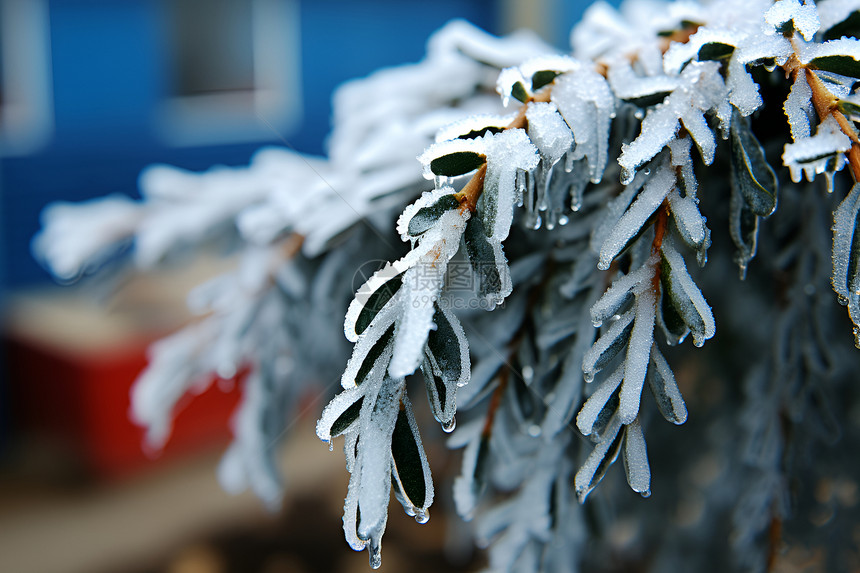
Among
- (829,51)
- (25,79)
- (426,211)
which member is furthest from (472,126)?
(25,79)

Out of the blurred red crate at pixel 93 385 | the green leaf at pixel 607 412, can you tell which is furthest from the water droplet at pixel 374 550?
the blurred red crate at pixel 93 385

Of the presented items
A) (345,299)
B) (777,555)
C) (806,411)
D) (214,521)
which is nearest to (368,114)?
(345,299)

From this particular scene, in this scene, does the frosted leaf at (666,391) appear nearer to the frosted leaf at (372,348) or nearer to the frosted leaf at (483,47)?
the frosted leaf at (372,348)

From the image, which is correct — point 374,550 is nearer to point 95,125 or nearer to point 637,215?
point 637,215

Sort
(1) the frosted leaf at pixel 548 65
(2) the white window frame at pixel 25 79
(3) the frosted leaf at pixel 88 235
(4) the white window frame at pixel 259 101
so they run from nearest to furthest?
(1) the frosted leaf at pixel 548 65, (3) the frosted leaf at pixel 88 235, (2) the white window frame at pixel 25 79, (4) the white window frame at pixel 259 101

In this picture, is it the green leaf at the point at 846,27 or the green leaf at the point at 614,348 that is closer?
the green leaf at the point at 614,348

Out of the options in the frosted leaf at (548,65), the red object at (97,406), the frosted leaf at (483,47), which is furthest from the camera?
the red object at (97,406)

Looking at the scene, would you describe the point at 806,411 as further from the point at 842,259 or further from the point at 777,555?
the point at 842,259
